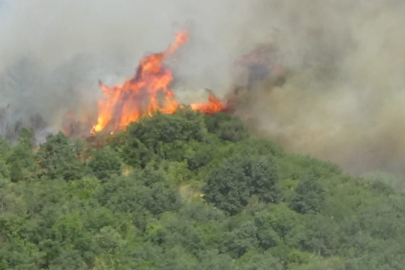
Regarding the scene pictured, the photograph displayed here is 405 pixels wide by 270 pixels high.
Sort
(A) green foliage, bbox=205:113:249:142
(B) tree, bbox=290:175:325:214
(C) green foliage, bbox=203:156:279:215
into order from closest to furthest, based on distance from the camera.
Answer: (B) tree, bbox=290:175:325:214, (C) green foliage, bbox=203:156:279:215, (A) green foliage, bbox=205:113:249:142

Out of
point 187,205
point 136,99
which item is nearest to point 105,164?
point 136,99

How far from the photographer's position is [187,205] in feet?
164

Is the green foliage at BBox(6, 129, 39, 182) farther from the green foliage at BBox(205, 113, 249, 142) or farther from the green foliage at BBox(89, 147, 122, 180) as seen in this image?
the green foliage at BBox(205, 113, 249, 142)

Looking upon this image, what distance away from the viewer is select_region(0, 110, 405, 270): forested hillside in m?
44.0

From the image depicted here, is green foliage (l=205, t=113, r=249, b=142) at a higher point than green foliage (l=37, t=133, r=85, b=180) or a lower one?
higher

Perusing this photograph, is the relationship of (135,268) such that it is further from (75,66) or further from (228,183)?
(75,66)

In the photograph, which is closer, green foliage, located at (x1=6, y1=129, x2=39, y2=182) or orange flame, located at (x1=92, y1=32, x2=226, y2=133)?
green foliage, located at (x1=6, y1=129, x2=39, y2=182)

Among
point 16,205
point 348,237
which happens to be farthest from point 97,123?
point 348,237

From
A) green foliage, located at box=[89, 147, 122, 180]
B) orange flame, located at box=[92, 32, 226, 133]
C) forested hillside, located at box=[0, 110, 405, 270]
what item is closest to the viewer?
forested hillside, located at box=[0, 110, 405, 270]

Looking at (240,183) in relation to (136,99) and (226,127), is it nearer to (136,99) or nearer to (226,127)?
(226,127)

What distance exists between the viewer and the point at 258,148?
57.2 meters

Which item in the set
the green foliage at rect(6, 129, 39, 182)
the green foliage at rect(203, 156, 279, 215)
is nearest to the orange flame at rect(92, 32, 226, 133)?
the green foliage at rect(6, 129, 39, 182)

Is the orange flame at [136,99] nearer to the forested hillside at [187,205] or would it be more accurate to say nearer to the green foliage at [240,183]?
the forested hillside at [187,205]

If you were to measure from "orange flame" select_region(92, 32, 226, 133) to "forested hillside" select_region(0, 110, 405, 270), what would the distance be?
111 cm
